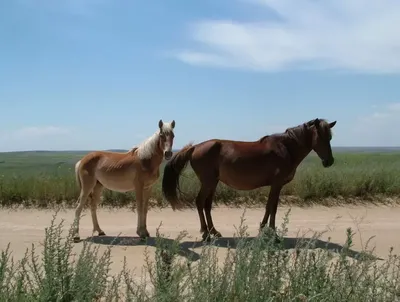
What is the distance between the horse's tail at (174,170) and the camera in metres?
9.24

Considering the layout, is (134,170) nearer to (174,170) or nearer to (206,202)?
(174,170)

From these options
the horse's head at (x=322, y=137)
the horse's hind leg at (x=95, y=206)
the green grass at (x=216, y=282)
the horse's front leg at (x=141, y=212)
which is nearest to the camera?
the green grass at (x=216, y=282)

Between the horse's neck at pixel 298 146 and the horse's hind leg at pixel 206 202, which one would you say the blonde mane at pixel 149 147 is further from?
the horse's neck at pixel 298 146

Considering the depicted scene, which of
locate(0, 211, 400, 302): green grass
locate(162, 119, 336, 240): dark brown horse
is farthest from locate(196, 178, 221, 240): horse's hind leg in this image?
locate(0, 211, 400, 302): green grass

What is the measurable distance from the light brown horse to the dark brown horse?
0.64 m

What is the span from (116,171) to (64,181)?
4387mm

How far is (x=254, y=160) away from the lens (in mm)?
9055

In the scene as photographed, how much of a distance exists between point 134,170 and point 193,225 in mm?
2323

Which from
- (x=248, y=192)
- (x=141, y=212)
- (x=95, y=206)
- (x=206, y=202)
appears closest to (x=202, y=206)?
(x=206, y=202)

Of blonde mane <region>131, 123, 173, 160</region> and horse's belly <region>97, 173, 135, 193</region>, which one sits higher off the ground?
blonde mane <region>131, 123, 173, 160</region>

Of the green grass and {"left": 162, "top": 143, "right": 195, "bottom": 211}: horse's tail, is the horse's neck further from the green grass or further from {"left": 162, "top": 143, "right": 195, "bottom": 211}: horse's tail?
the green grass

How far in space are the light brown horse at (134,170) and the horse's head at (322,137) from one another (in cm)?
259

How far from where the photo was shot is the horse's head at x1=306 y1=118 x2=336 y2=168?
9.00 m

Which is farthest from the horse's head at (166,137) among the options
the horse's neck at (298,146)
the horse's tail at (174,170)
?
the horse's neck at (298,146)
